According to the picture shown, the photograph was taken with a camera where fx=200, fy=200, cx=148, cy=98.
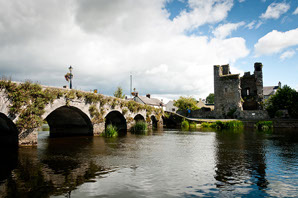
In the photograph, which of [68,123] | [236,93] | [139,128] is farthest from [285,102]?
[68,123]

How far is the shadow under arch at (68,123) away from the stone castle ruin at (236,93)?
3454 cm

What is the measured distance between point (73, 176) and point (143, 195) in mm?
2928

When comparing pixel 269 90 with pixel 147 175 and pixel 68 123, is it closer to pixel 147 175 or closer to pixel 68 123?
pixel 68 123

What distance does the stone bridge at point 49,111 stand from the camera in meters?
11.7

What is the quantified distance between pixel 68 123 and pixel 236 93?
3712cm

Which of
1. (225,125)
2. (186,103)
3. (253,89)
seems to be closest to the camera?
(225,125)

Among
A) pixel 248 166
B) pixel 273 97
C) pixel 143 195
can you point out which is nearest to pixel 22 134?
pixel 143 195

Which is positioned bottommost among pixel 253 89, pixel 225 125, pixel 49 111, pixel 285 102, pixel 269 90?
pixel 225 125

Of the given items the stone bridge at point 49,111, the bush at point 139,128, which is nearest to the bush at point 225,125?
the bush at point 139,128

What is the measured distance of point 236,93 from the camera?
1774 inches

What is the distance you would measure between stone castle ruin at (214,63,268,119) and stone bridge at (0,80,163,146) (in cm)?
2816

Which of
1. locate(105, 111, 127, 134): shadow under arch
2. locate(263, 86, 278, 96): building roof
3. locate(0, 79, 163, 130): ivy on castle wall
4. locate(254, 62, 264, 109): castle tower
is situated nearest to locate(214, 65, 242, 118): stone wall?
locate(254, 62, 264, 109): castle tower

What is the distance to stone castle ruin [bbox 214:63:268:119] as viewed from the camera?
44688mm

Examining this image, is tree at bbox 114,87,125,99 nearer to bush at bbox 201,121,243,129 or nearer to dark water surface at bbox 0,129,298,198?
bush at bbox 201,121,243,129
